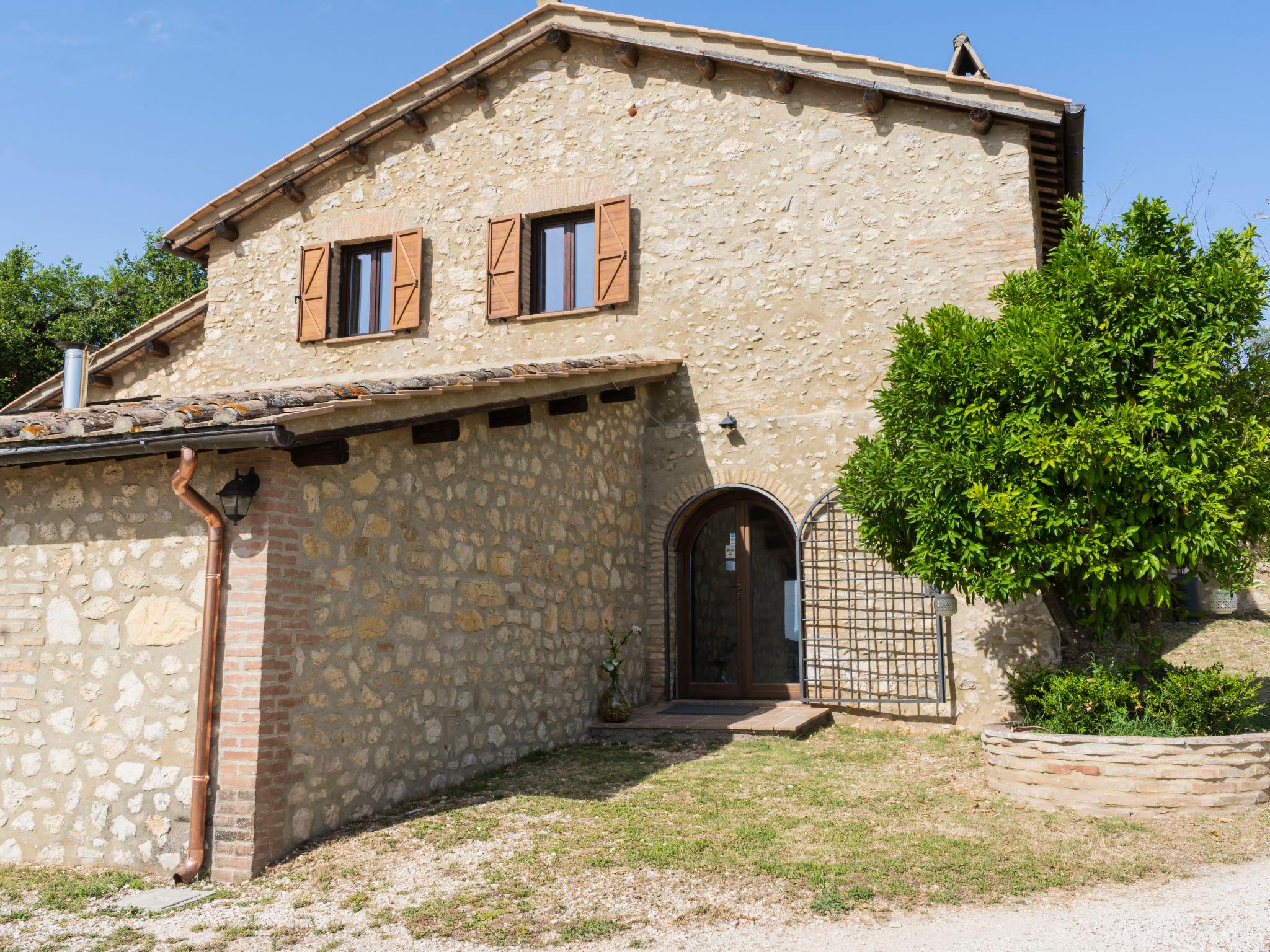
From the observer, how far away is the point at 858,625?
9.66m

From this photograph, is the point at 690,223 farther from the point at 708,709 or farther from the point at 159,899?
the point at 159,899

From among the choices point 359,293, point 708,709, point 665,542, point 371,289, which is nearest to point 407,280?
point 371,289

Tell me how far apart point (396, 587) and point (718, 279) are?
539 cm

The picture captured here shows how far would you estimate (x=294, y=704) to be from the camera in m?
5.77

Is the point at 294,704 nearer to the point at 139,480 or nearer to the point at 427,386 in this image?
the point at 139,480

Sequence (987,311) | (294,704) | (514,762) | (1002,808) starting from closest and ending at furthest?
(294,704) < (1002,808) < (514,762) < (987,311)

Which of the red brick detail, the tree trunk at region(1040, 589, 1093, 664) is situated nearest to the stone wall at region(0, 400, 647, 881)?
the red brick detail

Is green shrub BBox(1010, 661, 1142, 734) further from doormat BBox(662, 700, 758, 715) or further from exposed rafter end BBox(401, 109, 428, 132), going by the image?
exposed rafter end BBox(401, 109, 428, 132)

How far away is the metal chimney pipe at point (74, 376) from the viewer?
1023 centimetres

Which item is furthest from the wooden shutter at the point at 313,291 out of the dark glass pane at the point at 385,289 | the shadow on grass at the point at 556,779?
the shadow on grass at the point at 556,779

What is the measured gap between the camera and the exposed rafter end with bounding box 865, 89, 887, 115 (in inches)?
388

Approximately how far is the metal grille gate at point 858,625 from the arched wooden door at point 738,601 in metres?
0.27

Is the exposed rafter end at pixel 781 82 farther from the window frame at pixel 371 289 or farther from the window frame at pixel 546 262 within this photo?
the window frame at pixel 371 289

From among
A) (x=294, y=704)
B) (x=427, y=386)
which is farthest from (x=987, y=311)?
(x=294, y=704)
